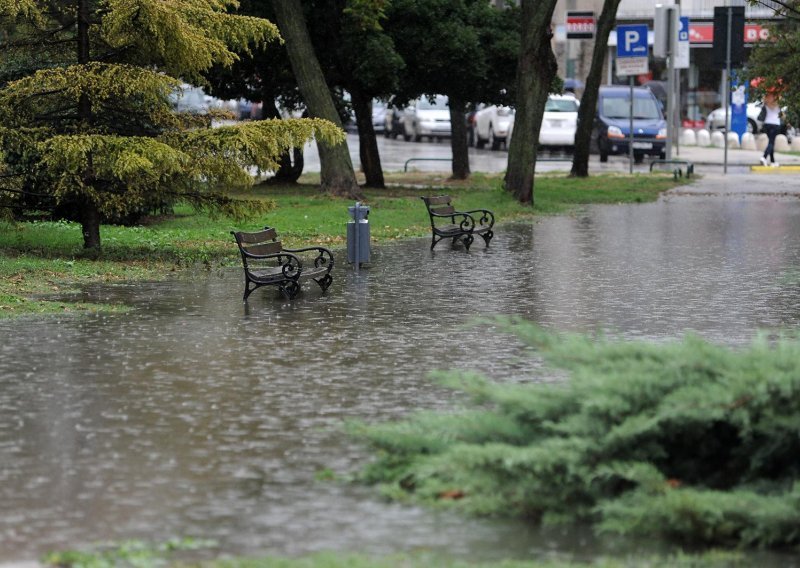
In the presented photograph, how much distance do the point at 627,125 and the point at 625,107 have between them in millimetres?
976

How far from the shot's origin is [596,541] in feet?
21.5

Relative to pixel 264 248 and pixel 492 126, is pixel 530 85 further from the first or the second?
pixel 492 126

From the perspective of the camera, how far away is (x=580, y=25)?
1981 inches

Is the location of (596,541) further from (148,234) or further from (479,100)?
(479,100)

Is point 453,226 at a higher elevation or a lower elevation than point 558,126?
lower

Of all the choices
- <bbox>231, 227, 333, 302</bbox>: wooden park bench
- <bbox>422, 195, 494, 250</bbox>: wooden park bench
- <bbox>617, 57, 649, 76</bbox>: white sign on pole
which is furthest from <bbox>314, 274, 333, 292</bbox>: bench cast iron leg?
<bbox>617, 57, 649, 76</bbox>: white sign on pole

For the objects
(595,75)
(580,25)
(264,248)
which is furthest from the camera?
(580,25)

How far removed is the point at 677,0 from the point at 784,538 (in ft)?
182

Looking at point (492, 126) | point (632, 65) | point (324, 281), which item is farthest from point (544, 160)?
point (324, 281)

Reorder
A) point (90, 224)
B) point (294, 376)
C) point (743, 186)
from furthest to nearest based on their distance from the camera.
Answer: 1. point (743, 186)
2. point (90, 224)
3. point (294, 376)

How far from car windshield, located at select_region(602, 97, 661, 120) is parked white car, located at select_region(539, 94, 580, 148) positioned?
1516 millimetres

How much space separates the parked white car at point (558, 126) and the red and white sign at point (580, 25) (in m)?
2.13

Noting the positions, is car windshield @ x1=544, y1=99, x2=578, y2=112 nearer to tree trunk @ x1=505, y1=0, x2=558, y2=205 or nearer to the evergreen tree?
tree trunk @ x1=505, y1=0, x2=558, y2=205

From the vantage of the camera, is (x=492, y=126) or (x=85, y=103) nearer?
(x=85, y=103)
